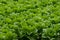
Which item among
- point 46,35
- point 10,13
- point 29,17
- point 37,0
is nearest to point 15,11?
point 10,13

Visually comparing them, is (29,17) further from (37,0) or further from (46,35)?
(37,0)

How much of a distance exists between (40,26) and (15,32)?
486 mm

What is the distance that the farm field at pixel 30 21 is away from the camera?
3791 millimetres

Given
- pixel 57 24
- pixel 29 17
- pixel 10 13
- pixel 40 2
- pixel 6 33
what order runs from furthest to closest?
pixel 40 2 → pixel 10 13 → pixel 29 17 → pixel 57 24 → pixel 6 33

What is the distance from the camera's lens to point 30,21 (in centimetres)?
410

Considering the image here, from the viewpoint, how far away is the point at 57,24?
400 cm

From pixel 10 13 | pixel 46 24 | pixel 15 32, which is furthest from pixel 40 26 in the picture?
pixel 10 13

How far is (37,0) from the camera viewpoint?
18.1 ft

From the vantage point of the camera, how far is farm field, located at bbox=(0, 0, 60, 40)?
379cm

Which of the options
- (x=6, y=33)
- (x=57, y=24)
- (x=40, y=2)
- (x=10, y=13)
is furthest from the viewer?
(x=40, y=2)

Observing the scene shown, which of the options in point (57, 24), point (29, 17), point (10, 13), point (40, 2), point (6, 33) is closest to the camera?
point (6, 33)

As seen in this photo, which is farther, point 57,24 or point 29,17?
point 29,17

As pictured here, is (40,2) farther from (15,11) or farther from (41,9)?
(15,11)

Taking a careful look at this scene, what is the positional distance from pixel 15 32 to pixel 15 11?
1029 millimetres
